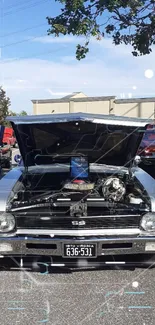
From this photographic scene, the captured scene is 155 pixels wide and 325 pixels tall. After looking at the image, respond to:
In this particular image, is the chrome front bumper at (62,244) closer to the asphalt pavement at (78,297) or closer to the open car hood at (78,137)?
the asphalt pavement at (78,297)

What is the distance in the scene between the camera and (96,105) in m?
33.4

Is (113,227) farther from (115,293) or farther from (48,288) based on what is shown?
(48,288)

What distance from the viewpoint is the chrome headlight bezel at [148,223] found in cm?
369

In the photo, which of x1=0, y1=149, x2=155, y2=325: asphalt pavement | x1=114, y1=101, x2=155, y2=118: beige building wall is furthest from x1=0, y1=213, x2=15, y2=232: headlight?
x1=114, y1=101, x2=155, y2=118: beige building wall

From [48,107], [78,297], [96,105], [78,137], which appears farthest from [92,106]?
[78,297]

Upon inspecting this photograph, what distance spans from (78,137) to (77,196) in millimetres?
980

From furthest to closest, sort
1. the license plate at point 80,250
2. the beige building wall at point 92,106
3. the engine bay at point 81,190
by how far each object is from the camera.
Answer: the beige building wall at point 92,106
the engine bay at point 81,190
the license plate at point 80,250

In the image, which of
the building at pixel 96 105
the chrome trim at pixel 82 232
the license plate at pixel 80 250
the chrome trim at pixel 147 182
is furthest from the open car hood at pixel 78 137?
the building at pixel 96 105

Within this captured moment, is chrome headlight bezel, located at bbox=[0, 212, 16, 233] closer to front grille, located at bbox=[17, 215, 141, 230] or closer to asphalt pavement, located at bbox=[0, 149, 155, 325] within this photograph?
front grille, located at bbox=[17, 215, 141, 230]

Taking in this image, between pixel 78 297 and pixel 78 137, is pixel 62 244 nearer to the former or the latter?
pixel 78 297

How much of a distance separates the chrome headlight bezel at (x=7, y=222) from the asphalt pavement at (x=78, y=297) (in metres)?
0.50

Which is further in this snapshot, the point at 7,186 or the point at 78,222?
the point at 7,186

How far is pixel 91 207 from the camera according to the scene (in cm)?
394

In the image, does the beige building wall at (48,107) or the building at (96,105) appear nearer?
the building at (96,105)
